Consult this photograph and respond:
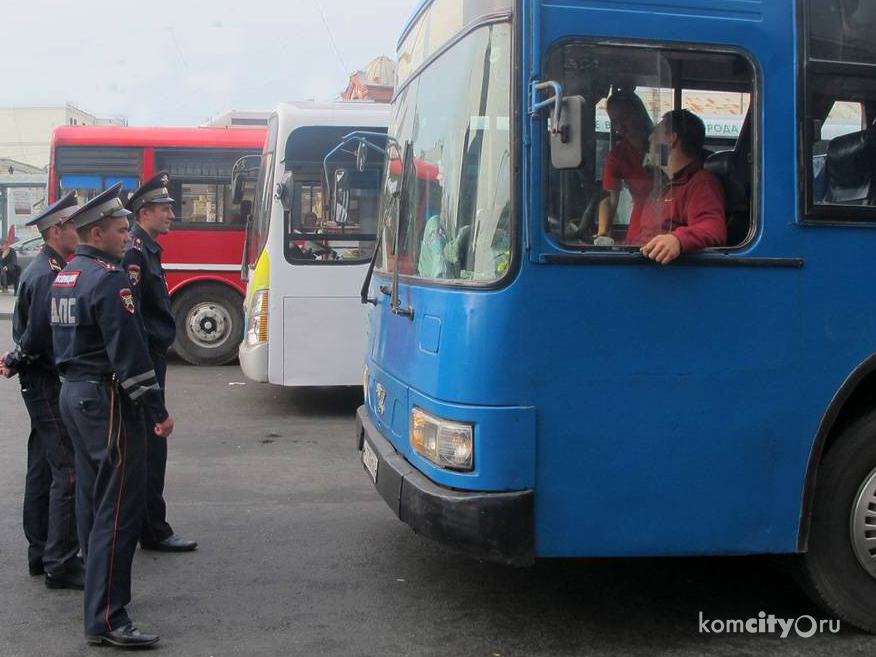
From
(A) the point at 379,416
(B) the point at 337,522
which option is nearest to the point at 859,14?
(A) the point at 379,416

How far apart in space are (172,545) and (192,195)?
327 inches

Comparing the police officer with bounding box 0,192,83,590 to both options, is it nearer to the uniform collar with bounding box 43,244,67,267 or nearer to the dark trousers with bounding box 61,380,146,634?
the uniform collar with bounding box 43,244,67,267

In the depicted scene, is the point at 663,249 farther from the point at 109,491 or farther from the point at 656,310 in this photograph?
the point at 109,491

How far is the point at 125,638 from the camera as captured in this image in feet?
13.1

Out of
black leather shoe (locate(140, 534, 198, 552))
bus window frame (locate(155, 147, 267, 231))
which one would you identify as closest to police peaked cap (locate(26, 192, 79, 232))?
black leather shoe (locate(140, 534, 198, 552))

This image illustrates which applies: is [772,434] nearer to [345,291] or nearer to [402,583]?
[402,583]

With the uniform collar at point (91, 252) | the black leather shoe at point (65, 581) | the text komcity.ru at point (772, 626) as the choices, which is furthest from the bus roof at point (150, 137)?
the text komcity.ru at point (772, 626)

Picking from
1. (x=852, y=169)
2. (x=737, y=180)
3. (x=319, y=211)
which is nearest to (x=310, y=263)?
(x=319, y=211)

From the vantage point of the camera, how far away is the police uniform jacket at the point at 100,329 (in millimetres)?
3928

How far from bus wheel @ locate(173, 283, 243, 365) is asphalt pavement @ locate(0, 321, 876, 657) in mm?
5902

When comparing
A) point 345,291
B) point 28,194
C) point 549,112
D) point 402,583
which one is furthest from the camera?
point 28,194

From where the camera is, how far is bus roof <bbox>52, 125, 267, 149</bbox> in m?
13.0

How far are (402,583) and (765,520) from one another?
1.84 metres

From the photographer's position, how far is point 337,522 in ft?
19.3
